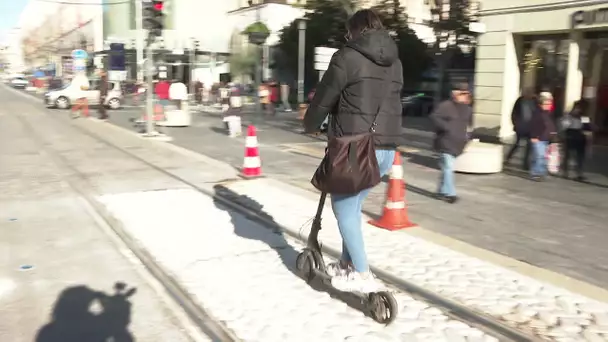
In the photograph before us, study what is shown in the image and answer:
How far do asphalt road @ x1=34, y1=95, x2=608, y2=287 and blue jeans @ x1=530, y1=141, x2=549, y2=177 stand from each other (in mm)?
243

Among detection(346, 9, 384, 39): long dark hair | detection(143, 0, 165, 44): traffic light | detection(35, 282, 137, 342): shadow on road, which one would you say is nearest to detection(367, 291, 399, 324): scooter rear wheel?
detection(35, 282, 137, 342): shadow on road

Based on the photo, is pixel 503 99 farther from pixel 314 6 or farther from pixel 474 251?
pixel 314 6

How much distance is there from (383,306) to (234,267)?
1.66 m

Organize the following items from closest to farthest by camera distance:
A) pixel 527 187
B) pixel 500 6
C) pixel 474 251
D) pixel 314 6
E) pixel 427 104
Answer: pixel 474 251, pixel 527 187, pixel 500 6, pixel 427 104, pixel 314 6

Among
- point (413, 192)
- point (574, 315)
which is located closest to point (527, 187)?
point (413, 192)

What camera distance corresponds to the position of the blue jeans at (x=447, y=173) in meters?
8.01

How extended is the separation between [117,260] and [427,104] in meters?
27.4

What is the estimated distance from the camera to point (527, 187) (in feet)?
31.7

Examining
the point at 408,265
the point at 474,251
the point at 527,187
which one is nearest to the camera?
the point at 408,265

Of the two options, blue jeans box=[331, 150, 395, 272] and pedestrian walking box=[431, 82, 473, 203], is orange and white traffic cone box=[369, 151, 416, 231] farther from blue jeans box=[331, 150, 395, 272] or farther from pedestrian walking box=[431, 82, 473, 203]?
blue jeans box=[331, 150, 395, 272]

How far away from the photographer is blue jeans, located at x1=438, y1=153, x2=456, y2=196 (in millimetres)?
8008

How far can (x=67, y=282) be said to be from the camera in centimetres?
464

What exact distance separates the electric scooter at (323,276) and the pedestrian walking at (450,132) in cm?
400

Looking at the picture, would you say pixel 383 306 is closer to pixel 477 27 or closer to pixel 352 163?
pixel 352 163
